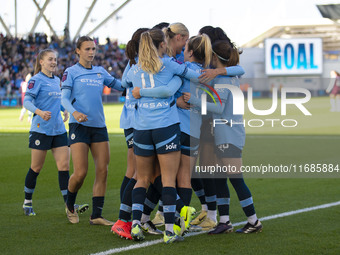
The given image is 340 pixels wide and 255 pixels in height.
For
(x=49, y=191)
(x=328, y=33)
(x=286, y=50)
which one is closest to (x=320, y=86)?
(x=286, y=50)

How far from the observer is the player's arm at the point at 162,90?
5.88 metres

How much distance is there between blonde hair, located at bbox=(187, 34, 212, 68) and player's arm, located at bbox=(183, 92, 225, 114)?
39cm

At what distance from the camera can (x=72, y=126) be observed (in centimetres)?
707

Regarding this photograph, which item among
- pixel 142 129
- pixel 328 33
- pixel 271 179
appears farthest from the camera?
pixel 328 33

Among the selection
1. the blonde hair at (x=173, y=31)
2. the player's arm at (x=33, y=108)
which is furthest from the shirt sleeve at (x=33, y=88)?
the blonde hair at (x=173, y=31)

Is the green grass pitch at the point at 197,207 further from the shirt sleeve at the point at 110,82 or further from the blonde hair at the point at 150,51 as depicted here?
the blonde hair at the point at 150,51

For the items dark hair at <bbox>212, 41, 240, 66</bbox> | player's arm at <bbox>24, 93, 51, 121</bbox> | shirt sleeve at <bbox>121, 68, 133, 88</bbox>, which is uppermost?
dark hair at <bbox>212, 41, 240, 66</bbox>

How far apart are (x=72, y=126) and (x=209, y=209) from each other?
5.79 feet

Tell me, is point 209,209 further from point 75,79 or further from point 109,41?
point 109,41

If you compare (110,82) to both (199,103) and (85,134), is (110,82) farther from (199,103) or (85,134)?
(199,103)

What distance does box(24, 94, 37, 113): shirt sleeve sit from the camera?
25.0 feet

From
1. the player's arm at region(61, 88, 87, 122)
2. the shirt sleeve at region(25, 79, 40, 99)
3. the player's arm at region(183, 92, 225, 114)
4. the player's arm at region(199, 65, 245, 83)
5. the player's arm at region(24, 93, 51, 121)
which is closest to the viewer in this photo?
the player's arm at region(183, 92, 225, 114)

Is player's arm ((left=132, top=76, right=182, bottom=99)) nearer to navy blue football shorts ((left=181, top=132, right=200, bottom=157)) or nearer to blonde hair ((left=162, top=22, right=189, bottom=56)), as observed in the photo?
navy blue football shorts ((left=181, top=132, right=200, bottom=157))

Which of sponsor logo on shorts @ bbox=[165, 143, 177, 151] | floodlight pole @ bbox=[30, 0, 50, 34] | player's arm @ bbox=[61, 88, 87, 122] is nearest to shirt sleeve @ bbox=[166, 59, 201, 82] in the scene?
sponsor logo on shorts @ bbox=[165, 143, 177, 151]
